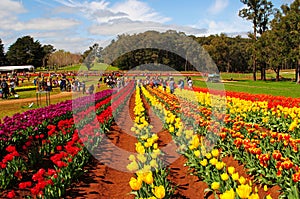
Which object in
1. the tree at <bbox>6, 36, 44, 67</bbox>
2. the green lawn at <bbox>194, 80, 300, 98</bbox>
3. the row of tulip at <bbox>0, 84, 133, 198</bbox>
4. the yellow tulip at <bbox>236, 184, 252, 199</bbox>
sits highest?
the tree at <bbox>6, 36, 44, 67</bbox>

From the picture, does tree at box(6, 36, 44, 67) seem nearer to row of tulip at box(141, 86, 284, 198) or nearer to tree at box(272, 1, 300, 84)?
tree at box(272, 1, 300, 84)

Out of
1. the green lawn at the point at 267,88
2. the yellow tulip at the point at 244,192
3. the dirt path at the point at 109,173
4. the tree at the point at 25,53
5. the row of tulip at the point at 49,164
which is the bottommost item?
the dirt path at the point at 109,173

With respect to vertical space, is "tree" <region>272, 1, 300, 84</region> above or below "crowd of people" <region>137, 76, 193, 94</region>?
above

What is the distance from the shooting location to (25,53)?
99.7 metres

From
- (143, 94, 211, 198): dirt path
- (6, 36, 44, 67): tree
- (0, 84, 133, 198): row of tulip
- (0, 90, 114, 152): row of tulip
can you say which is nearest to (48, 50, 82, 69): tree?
(6, 36, 44, 67): tree

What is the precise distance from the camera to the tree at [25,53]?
98.2m

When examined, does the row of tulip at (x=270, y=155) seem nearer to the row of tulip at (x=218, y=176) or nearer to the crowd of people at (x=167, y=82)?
the row of tulip at (x=218, y=176)

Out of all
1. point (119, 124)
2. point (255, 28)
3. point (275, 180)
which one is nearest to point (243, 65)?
point (255, 28)

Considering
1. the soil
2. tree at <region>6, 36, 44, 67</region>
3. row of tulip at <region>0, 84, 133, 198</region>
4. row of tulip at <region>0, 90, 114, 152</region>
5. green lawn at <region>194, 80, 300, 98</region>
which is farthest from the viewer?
tree at <region>6, 36, 44, 67</region>

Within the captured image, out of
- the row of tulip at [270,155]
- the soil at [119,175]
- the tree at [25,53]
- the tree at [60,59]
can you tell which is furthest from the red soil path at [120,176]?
the tree at [60,59]

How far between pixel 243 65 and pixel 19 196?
92731 millimetres

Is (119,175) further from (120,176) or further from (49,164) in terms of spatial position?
(49,164)

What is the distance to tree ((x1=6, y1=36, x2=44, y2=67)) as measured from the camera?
98250mm

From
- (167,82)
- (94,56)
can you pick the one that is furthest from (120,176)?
(94,56)
